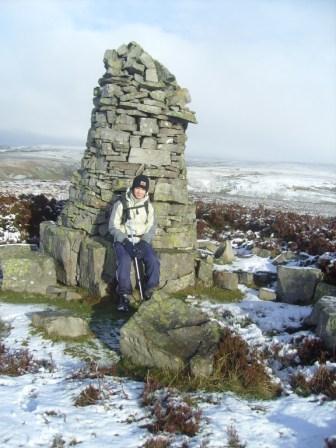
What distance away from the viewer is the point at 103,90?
11094 mm

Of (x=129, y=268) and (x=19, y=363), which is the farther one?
(x=129, y=268)

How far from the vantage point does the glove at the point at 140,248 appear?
30.1 feet

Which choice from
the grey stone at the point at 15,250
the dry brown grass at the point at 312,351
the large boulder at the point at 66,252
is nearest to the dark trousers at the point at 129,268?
the large boulder at the point at 66,252

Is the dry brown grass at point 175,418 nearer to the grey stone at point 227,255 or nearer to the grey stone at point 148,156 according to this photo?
the grey stone at point 148,156

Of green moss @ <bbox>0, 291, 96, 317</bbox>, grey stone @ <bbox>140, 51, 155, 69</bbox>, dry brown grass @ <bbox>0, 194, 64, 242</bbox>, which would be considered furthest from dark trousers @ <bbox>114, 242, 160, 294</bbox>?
dry brown grass @ <bbox>0, 194, 64, 242</bbox>

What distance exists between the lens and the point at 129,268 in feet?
29.5

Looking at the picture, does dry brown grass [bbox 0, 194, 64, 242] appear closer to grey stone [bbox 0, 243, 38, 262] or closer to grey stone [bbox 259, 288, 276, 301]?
grey stone [bbox 0, 243, 38, 262]

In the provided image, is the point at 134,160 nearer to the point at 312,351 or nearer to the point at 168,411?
the point at 312,351

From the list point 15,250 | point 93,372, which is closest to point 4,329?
point 93,372

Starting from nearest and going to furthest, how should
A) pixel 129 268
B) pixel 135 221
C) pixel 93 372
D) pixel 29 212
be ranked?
pixel 93 372, pixel 129 268, pixel 135 221, pixel 29 212

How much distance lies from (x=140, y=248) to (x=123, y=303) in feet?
3.97

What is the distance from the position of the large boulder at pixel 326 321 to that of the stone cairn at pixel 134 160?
3427 millimetres

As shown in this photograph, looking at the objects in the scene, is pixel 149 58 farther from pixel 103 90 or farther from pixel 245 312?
pixel 245 312

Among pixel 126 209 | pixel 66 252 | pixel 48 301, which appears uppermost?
pixel 126 209
